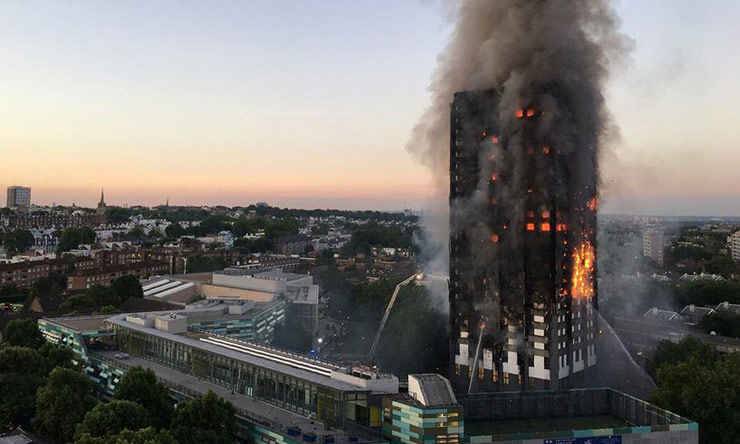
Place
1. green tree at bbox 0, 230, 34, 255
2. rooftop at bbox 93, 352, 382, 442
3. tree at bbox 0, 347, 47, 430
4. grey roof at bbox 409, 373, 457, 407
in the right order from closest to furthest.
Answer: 1. grey roof at bbox 409, 373, 457, 407
2. rooftop at bbox 93, 352, 382, 442
3. tree at bbox 0, 347, 47, 430
4. green tree at bbox 0, 230, 34, 255

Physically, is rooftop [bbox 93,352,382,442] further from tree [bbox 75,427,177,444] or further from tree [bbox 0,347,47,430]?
tree [bbox 75,427,177,444]

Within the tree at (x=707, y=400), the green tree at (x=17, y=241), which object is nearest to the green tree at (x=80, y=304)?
the tree at (x=707, y=400)

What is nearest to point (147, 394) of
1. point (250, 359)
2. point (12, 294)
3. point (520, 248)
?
point (250, 359)

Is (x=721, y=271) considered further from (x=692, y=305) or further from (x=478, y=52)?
(x=478, y=52)

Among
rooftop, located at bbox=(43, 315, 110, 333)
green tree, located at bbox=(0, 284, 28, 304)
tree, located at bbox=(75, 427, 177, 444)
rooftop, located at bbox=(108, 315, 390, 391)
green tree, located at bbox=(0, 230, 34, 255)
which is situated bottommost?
green tree, located at bbox=(0, 284, 28, 304)

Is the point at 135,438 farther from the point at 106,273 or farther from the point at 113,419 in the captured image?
the point at 106,273

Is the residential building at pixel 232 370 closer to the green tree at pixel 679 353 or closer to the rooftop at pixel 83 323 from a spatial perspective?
the rooftop at pixel 83 323

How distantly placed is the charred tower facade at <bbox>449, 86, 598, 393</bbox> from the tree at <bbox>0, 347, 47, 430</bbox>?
30965 millimetres

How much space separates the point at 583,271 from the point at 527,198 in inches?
309

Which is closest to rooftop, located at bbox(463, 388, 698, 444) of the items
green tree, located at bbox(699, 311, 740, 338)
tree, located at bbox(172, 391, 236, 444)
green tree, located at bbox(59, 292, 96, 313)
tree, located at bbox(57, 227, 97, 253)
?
tree, located at bbox(172, 391, 236, 444)

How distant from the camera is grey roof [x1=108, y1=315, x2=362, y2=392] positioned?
3569cm

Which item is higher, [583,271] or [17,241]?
[583,271]

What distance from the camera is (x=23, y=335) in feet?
188

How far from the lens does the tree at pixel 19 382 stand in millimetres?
42500
